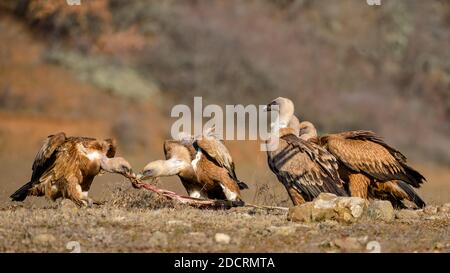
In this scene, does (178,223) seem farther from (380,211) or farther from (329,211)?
(380,211)

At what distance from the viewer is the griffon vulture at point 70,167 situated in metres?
12.8

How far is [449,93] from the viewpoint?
35.6 m

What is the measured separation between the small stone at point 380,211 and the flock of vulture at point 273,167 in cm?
87

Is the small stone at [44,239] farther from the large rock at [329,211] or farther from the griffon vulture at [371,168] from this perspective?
the griffon vulture at [371,168]

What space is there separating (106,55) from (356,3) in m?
11.0

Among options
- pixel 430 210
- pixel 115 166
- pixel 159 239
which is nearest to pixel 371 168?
pixel 430 210

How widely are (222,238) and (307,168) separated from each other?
310cm

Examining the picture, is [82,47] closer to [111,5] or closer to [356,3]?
[111,5]

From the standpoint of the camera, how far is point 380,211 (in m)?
11.8

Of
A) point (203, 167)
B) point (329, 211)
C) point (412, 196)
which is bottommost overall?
point (329, 211)

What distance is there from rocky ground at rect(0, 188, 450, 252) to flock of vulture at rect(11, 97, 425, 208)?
1.28 feet

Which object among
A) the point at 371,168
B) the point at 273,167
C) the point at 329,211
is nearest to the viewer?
the point at 329,211

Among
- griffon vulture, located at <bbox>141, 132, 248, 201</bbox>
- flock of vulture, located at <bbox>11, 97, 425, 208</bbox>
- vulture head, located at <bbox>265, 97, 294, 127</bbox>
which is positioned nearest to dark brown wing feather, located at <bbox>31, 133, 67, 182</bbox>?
flock of vulture, located at <bbox>11, 97, 425, 208</bbox>

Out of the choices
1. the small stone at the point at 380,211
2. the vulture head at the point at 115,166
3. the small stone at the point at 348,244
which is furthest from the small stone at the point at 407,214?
the vulture head at the point at 115,166
